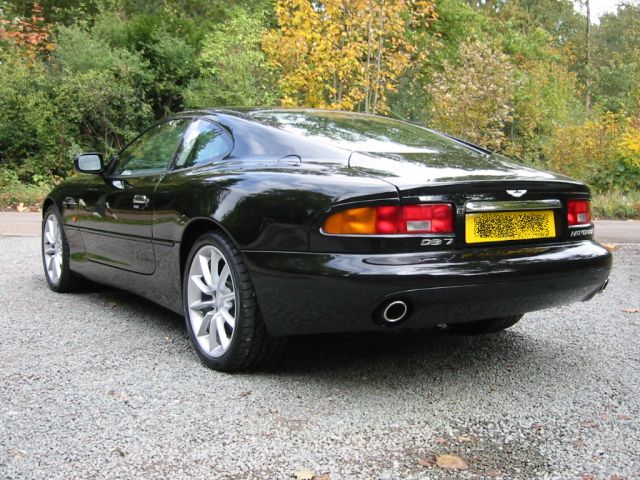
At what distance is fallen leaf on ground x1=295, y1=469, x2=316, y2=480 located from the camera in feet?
7.59

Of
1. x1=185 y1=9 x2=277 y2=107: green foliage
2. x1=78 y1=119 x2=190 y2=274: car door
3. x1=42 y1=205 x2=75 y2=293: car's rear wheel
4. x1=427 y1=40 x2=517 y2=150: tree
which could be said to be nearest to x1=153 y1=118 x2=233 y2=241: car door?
x1=78 y1=119 x2=190 y2=274: car door

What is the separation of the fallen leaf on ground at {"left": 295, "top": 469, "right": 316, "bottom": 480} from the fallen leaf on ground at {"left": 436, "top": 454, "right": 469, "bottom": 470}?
1.44ft

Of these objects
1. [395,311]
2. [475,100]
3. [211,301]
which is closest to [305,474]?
[395,311]

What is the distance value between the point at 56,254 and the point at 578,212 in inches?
153

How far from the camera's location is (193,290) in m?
3.64

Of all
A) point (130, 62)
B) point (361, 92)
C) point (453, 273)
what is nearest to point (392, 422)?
point (453, 273)

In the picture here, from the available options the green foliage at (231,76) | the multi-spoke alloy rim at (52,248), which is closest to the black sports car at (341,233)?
the multi-spoke alloy rim at (52,248)

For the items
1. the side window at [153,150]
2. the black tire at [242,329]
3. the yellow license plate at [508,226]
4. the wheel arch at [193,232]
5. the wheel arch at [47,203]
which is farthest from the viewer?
the wheel arch at [47,203]

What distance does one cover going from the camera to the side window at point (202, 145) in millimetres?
3781

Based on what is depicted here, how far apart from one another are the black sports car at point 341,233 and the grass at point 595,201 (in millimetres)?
8405

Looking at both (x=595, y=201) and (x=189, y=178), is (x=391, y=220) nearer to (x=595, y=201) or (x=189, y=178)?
(x=189, y=178)

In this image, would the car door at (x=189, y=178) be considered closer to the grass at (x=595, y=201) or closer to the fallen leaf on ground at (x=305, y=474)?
the fallen leaf on ground at (x=305, y=474)

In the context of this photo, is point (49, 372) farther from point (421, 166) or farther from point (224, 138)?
point (421, 166)

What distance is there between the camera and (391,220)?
2865mm
